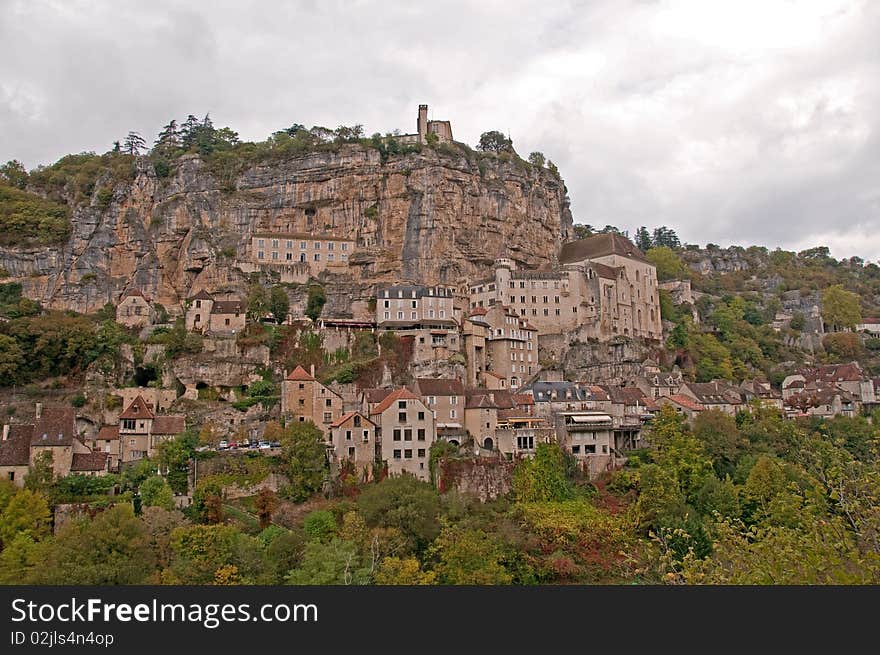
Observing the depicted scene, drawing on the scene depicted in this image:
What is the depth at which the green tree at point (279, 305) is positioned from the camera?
6762cm

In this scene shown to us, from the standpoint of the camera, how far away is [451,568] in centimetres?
3878

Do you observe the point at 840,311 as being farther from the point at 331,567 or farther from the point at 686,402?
the point at 331,567

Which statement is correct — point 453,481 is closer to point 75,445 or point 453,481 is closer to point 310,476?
point 310,476

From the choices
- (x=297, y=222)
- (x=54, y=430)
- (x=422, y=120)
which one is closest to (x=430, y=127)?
(x=422, y=120)

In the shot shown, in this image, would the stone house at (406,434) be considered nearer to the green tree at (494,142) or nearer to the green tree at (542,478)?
the green tree at (542,478)

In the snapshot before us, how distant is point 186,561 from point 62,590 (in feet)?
52.3

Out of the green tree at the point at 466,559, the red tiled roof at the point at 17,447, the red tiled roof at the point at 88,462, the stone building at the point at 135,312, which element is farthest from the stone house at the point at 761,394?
the red tiled roof at the point at 17,447

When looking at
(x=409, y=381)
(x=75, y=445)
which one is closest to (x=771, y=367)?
(x=409, y=381)

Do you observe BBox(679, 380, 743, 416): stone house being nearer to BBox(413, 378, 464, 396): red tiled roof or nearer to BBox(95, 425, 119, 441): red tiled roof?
BBox(413, 378, 464, 396): red tiled roof

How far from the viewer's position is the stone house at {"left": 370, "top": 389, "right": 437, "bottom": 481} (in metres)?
49.9

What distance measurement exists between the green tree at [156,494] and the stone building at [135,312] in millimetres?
23839

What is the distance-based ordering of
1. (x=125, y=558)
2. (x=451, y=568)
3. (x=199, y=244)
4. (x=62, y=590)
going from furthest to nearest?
(x=199, y=244) < (x=451, y=568) < (x=125, y=558) < (x=62, y=590)

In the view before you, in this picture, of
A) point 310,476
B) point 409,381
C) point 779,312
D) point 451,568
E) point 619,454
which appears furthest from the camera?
point 779,312

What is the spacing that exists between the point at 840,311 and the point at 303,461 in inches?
3158
